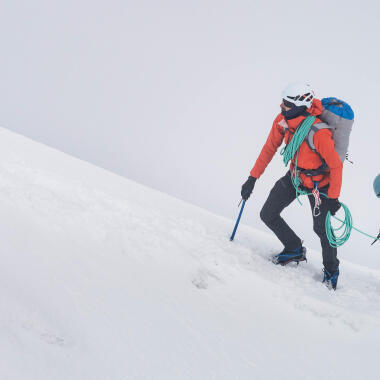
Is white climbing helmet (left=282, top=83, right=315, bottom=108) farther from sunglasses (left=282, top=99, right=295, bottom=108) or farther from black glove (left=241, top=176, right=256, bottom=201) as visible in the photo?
black glove (left=241, top=176, right=256, bottom=201)

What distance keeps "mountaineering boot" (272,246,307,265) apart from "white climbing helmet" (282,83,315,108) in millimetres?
1614

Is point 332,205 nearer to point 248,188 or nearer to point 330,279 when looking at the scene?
point 330,279

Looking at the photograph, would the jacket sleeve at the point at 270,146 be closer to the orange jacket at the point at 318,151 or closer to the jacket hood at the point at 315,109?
the orange jacket at the point at 318,151

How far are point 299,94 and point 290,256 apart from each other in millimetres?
1759

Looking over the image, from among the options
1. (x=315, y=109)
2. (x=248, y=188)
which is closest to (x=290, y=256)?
(x=248, y=188)

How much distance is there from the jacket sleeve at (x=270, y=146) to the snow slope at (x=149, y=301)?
901 mm

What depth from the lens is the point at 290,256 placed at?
417 centimetres

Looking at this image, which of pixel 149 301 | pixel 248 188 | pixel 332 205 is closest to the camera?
pixel 149 301

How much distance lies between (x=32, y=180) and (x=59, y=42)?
5166cm

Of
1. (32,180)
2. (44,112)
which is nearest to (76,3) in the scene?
(44,112)

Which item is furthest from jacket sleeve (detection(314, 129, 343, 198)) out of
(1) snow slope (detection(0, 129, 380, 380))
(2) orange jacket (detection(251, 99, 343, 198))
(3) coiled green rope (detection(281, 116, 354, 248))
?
(1) snow slope (detection(0, 129, 380, 380))

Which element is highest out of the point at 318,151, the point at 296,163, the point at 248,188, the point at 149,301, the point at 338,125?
the point at 338,125

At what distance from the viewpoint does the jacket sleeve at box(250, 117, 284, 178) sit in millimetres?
4066

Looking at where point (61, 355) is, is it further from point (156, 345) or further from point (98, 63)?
point (98, 63)
